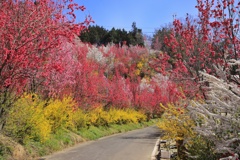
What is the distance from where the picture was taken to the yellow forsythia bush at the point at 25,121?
41.0 feet

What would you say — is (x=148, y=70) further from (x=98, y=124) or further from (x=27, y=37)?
(x=27, y=37)

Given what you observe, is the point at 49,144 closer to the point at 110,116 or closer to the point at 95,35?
the point at 110,116

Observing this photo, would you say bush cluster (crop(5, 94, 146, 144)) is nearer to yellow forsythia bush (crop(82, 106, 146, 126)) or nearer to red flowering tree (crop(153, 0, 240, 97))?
yellow forsythia bush (crop(82, 106, 146, 126))

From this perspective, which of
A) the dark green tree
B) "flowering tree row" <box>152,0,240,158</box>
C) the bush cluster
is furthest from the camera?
the dark green tree

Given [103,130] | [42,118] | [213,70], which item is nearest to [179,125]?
[213,70]

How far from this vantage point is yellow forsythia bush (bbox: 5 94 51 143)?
12.5 m

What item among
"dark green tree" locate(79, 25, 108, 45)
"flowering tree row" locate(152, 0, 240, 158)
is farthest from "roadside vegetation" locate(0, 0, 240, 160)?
"dark green tree" locate(79, 25, 108, 45)

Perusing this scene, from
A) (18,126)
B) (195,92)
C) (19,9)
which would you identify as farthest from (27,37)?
(18,126)

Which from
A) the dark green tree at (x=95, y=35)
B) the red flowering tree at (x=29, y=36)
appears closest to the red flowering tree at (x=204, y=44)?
the red flowering tree at (x=29, y=36)

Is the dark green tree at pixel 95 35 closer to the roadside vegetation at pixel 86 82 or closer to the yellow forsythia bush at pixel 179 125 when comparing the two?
the roadside vegetation at pixel 86 82

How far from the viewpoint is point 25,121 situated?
1313 centimetres

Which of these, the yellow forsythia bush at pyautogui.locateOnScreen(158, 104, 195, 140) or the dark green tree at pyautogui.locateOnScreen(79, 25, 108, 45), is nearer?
the yellow forsythia bush at pyautogui.locateOnScreen(158, 104, 195, 140)

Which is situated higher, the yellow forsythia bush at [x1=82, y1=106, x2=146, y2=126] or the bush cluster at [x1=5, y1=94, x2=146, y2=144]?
the bush cluster at [x1=5, y1=94, x2=146, y2=144]

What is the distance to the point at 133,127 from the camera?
35.1 meters
